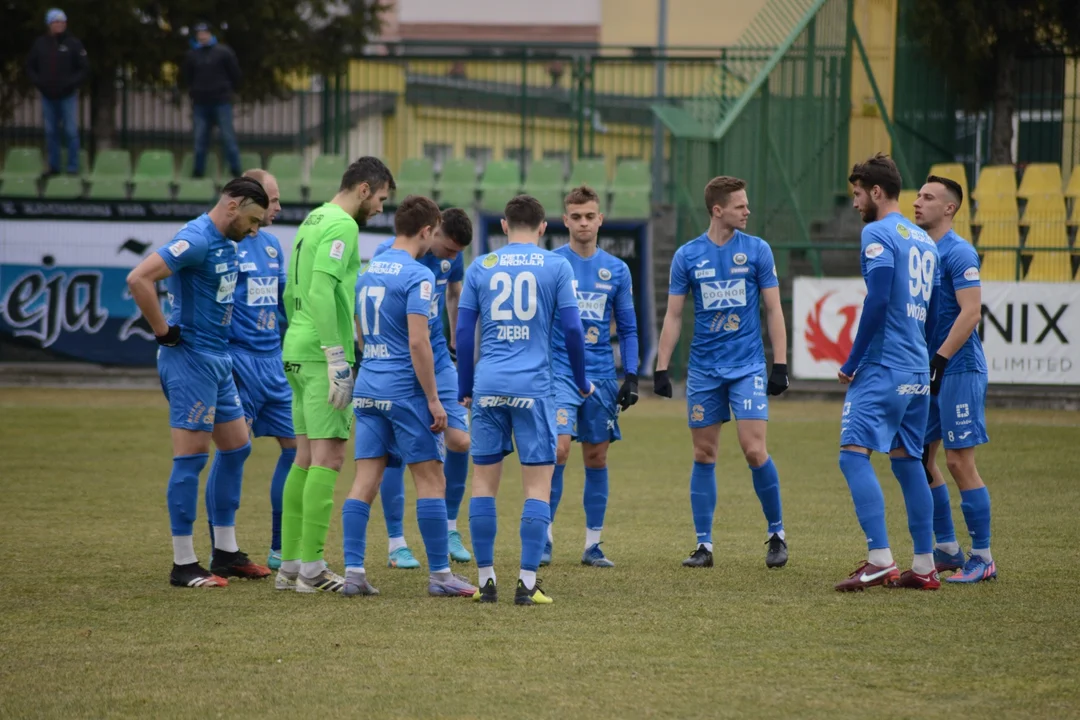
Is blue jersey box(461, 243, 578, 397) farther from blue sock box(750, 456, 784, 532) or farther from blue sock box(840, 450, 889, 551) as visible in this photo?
blue sock box(750, 456, 784, 532)

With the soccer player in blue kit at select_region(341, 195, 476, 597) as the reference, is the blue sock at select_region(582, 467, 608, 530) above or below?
below

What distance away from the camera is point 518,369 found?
21.8 ft

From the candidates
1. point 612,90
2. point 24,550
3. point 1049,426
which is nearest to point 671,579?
point 24,550

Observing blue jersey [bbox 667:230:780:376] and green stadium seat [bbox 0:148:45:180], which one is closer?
blue jersey [bbox 667:230:780:376]

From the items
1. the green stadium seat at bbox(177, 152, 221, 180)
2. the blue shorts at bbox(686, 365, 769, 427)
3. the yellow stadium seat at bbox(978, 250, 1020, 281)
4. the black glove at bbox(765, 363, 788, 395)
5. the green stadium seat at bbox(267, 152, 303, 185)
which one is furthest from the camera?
the green stadium seat at bbox(267, 152, 303, 185)

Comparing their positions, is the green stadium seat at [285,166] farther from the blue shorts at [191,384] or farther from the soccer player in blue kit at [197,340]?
the blue shorts at [191,384]

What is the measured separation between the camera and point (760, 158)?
64.1 feet

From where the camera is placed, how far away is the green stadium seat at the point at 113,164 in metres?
21.2

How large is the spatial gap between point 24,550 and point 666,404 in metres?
11.1

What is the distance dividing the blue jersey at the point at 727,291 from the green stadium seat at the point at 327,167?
45.2ft

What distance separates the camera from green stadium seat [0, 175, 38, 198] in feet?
67.8

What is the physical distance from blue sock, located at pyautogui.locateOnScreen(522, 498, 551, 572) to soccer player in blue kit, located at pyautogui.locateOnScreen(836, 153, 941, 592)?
1603 mm

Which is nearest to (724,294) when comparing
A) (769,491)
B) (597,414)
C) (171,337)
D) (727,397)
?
(727,397)

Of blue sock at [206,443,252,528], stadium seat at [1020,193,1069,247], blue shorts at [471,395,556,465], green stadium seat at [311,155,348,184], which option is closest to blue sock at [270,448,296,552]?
blue sock at [206,443,252,528]
